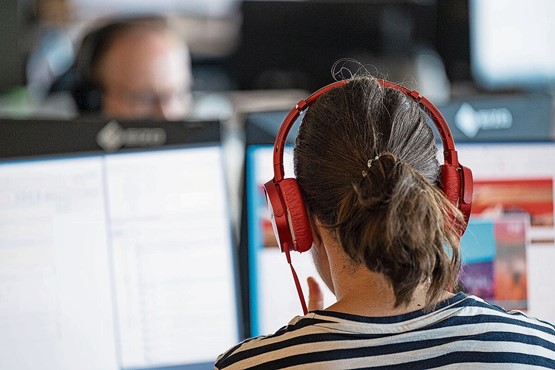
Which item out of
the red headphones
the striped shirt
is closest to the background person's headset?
the red headphones

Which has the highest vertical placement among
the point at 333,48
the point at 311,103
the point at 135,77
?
A: the point at 333,48

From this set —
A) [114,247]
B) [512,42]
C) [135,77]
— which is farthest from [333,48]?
[114,247]

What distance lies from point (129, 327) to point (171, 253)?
13cm

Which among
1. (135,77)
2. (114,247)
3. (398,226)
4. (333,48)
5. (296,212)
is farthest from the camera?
(333,48)

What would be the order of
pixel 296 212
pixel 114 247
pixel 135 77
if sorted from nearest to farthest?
pixel 296 212, pixel 114 247, pixel 135 77

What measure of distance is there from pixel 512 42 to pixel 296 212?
3.16 meters

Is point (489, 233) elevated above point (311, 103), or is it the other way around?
point (311, 103)

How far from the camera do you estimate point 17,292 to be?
1.24 meters

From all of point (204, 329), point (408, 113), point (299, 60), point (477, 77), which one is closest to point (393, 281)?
point (408, 113)

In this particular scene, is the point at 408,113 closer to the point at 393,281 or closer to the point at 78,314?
the point at 393,281

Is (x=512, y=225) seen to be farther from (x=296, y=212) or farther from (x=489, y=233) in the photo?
(x=296, y=212)

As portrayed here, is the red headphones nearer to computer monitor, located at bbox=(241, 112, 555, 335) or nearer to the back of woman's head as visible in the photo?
the back of woman's head

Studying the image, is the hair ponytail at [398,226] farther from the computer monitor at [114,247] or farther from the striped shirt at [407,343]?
the computer monitor at [114,247]

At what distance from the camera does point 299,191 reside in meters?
0.96
